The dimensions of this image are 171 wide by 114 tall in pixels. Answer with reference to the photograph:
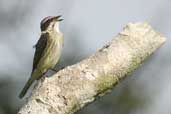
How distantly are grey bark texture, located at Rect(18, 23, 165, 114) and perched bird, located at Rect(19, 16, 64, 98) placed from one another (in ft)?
9.19

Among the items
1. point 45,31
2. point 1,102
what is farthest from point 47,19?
point 1,102

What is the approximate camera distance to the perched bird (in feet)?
23.7

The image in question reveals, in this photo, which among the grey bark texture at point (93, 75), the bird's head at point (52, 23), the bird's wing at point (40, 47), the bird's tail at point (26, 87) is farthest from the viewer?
the bird's wing at point (40, 47)

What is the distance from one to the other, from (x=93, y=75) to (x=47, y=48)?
3190 millimetres

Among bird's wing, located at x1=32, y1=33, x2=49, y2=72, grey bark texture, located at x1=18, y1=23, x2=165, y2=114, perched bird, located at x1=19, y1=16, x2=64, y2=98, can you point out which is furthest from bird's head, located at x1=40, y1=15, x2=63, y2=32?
grey bark texture, located at x1=18, y1=23, x2=165, y2=114

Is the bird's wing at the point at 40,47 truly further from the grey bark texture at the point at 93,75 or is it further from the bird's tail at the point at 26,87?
the grey bark texture at the point at 93,75

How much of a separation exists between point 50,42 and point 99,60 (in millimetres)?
3050

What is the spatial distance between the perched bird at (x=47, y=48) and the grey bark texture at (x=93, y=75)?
110 inches

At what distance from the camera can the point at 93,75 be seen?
13.6 feet

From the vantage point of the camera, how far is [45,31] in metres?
7.38

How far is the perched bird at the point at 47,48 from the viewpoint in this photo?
23.7 feet

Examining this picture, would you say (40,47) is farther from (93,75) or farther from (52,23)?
(93,75)

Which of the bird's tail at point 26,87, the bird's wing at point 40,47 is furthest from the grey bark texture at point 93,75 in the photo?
the bird's wing at point 40,47

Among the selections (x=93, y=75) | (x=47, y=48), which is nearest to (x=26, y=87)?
(x=47, y=48)
